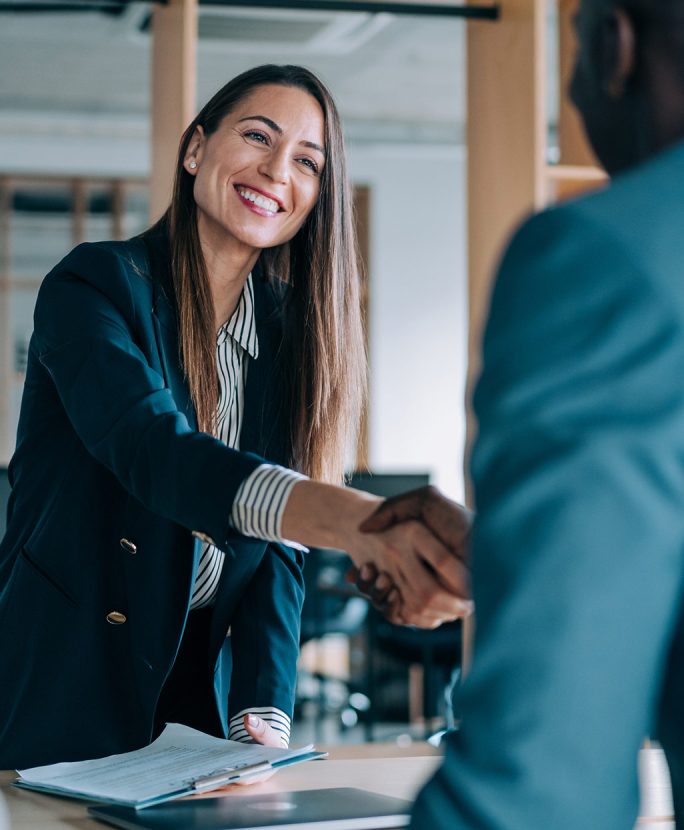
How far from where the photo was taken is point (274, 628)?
156cm

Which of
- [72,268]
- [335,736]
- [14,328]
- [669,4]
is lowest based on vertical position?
[335,736]

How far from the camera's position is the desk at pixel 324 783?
1.04m

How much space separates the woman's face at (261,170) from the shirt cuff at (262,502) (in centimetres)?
58

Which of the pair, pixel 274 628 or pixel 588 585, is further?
pixel 274 628

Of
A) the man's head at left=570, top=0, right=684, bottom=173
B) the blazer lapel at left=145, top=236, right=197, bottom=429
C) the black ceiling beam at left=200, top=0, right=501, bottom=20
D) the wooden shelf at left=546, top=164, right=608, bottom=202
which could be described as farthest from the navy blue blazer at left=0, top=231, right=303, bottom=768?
the wooden shelf at left=546, top=164, right=608, bottom=202

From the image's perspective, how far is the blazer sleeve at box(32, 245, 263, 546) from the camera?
3.65ft

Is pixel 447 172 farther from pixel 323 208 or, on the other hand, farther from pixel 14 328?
pixel 323 208

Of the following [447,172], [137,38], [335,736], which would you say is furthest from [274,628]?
[447,172]

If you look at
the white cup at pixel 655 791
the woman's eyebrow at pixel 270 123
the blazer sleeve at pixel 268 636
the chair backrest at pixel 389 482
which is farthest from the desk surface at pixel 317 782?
the chair backrest at pixel 389 482

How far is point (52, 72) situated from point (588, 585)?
A: 7.27 metres

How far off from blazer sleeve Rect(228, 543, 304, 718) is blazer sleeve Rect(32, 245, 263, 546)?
13.3 inches

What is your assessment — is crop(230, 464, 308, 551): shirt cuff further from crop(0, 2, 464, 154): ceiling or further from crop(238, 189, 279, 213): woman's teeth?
crop(0, 2, 464, 154): ceiling

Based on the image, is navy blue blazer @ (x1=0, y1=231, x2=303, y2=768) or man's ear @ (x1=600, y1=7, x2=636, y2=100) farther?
navy blue blazer @ (x1=0, y1=231, x2=303, y2=768)

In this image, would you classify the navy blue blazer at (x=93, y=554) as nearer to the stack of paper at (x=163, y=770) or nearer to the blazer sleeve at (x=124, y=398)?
the blazer sleeve at (x=124, y=398)
